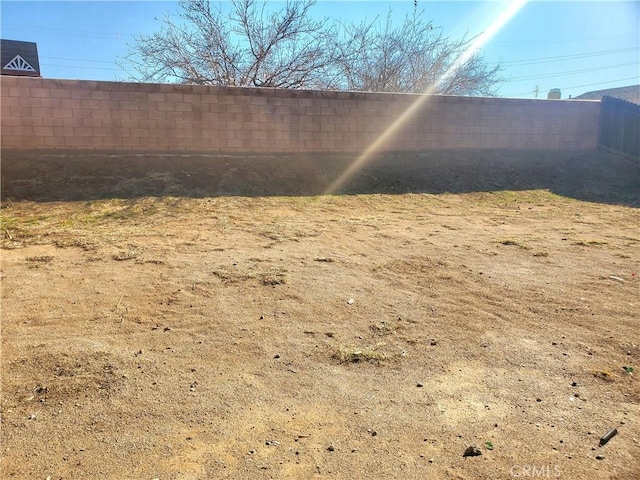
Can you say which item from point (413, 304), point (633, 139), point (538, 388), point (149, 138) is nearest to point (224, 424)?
point (538, 388)

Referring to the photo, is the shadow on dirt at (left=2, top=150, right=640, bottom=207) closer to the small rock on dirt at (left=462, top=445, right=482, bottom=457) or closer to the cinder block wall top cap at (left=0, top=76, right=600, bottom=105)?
the cinder block wall top cap at (left=0, top=76, right=600, bottom=105)

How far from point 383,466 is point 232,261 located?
3.45m

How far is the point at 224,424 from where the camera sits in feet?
7.82

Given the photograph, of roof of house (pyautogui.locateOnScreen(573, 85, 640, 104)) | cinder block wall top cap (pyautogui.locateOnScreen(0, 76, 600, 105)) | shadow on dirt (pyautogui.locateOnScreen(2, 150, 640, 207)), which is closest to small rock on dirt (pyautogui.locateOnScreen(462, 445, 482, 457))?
shadow on dirt (pyautogui.locateOnScreen(2, 150, 640, 207))

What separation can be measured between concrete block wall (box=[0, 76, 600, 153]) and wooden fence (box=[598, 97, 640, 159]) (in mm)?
476

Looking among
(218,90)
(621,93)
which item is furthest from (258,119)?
(621,93)

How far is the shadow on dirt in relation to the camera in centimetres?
857

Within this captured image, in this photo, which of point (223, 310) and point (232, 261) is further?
point (232, 261)

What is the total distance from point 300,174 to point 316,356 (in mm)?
7317

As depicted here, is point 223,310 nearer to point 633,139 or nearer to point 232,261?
point 232,261

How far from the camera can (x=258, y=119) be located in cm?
1047

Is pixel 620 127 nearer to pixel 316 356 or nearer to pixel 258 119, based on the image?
pixel 258 119

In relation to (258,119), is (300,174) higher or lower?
lower

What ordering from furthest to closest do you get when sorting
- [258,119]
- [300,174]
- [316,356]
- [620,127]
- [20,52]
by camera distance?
[20,52] < [620,127] < [258,119] < [300,174] < [316,356]
